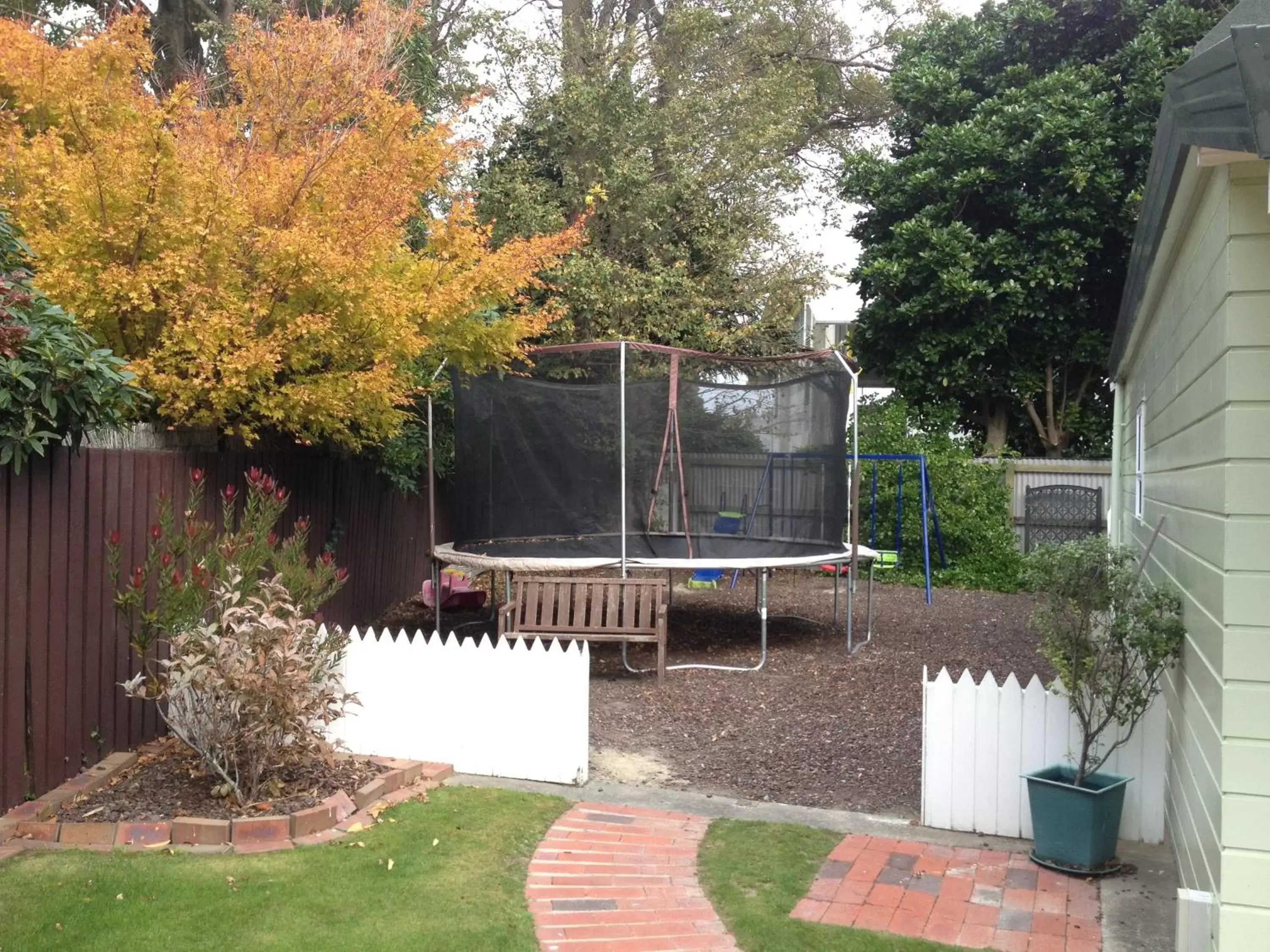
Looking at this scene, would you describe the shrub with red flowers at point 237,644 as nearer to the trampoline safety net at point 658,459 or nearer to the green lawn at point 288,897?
the green lawn at point 288,897

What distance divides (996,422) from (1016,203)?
3423 millimetres

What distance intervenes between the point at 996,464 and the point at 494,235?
7896 mm

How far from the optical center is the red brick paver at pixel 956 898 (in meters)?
3.99

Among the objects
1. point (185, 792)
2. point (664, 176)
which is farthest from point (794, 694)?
point (664, 176)

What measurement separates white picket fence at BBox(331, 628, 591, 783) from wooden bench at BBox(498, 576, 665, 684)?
2202mm

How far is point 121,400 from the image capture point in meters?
5.25

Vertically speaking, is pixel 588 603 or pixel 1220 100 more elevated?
pixel 1220 100

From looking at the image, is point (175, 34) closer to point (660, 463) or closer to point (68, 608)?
point (660, 463)

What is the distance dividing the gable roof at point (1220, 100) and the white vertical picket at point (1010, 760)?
2.28 m

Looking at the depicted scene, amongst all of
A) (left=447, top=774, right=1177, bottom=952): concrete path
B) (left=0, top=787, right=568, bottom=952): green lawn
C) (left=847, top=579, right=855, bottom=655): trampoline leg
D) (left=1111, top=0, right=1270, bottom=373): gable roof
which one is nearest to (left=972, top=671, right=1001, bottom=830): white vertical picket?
(left=447, top=774, right=1177, bottom=952): concrete path

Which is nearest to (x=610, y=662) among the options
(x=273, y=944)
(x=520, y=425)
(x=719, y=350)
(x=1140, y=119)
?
(x=520, y=425)

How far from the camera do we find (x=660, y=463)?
9805mm

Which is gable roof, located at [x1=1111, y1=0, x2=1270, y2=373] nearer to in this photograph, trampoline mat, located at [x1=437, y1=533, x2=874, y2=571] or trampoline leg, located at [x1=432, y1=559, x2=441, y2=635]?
trampoline mat, located at [x1=437, y1=533, x2=874, y2=571]

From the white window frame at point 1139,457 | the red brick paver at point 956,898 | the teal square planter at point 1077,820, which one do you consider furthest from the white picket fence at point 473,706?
the white window frame at point 1139,457
